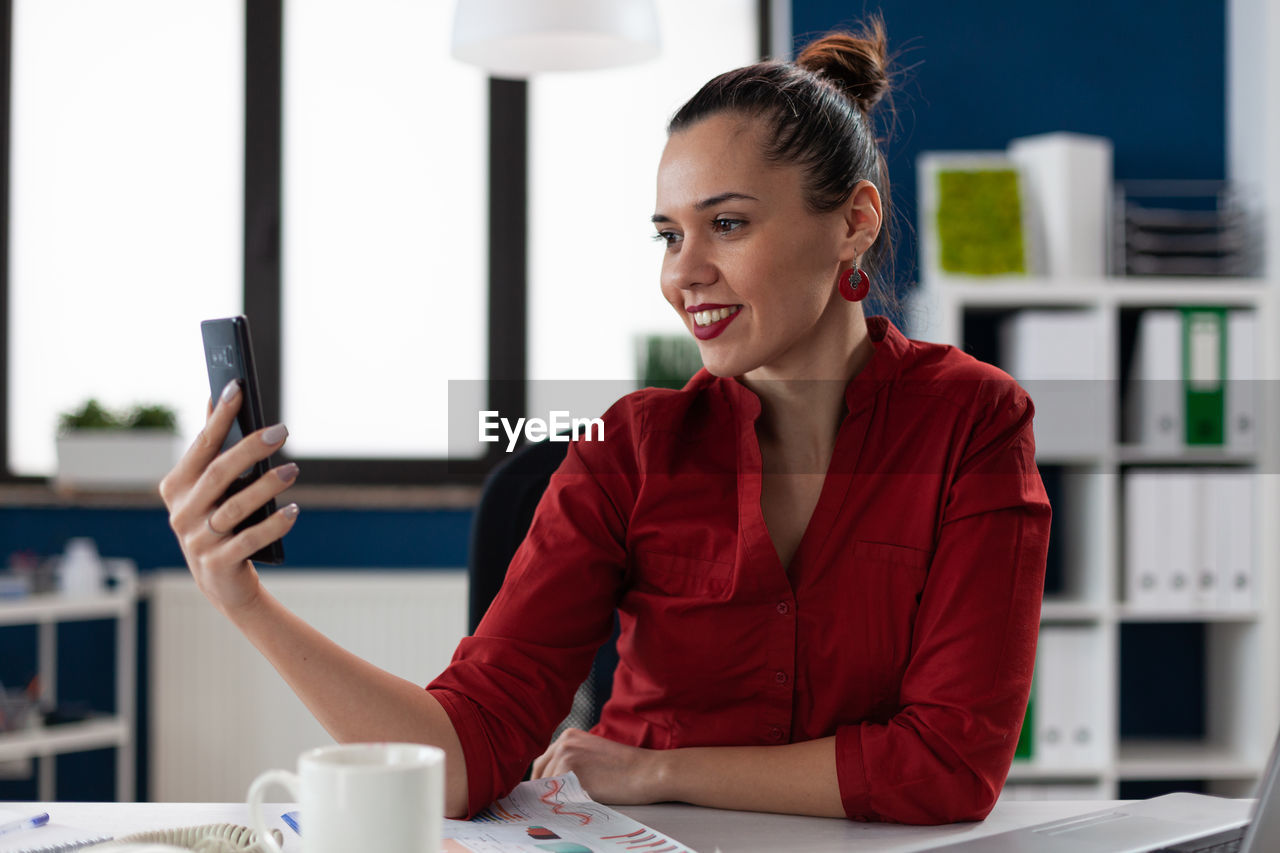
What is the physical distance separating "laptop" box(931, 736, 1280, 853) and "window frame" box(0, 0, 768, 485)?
2.31 m

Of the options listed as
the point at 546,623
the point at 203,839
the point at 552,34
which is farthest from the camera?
the point at 552,34

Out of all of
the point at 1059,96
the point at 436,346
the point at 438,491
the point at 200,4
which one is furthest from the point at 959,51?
the point at 200,4

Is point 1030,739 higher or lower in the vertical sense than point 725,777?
lower

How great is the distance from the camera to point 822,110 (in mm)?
1214

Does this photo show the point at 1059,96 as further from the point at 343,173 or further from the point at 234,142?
the point at 234,142

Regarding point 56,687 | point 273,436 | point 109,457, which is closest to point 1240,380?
point 273,436

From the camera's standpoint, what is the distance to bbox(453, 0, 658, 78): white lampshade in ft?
5.42

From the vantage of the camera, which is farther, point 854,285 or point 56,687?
point 56,687

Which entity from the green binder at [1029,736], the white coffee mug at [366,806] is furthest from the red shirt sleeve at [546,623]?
the green binder at [1029,736]

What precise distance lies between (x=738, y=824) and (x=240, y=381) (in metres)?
0.51

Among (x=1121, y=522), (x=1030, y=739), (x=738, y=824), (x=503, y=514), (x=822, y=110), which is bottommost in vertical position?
(x=1030, y=739)

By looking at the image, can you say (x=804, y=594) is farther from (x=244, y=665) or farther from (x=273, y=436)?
(x=244, y=665)

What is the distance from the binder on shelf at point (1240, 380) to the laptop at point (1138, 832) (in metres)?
1.87

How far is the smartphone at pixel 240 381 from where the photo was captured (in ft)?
2.73
